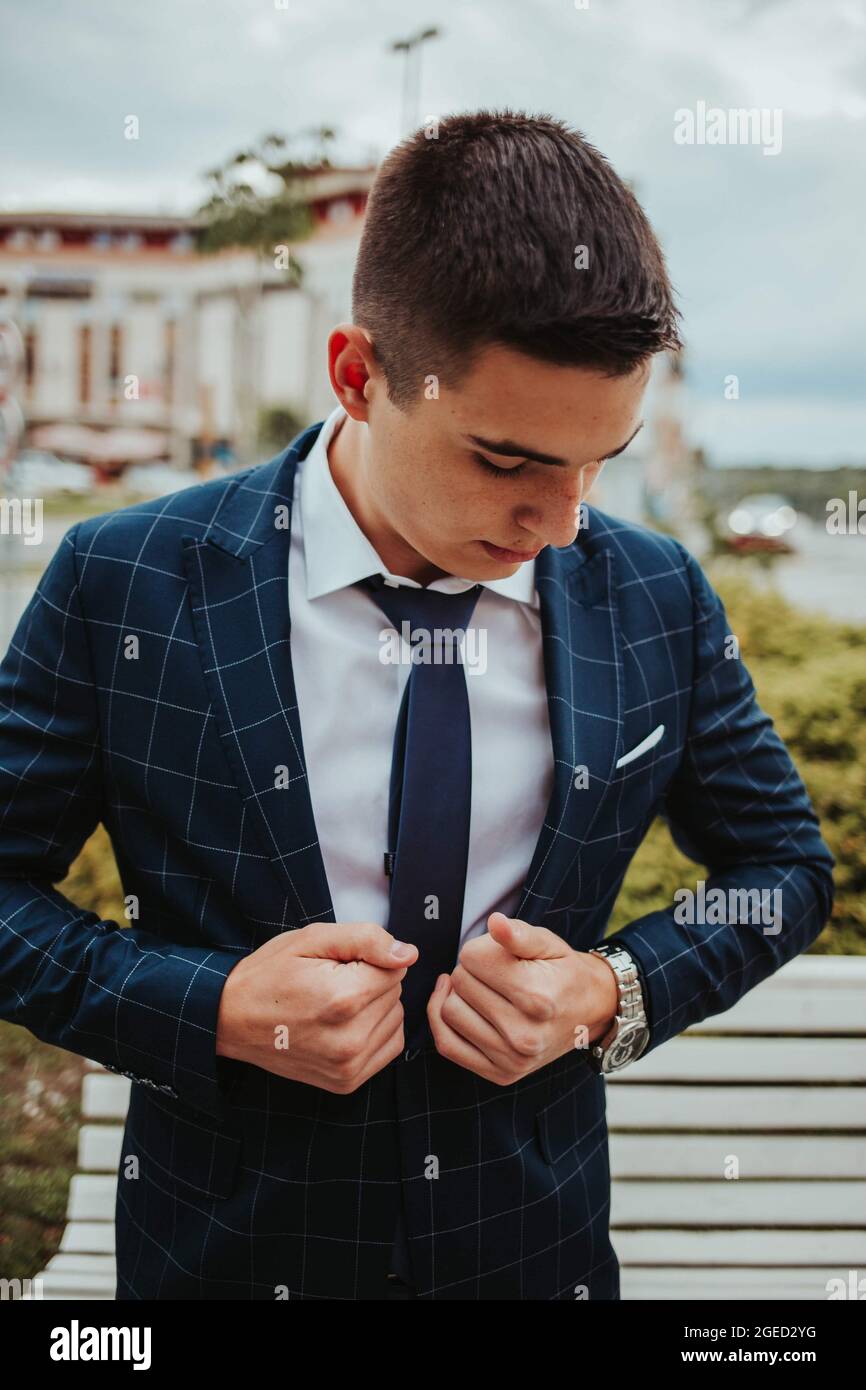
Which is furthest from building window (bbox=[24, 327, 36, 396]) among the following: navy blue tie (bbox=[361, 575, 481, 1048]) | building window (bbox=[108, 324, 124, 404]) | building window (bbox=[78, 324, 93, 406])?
navy blue tie (bbox=[361, 575, 481, 1048])

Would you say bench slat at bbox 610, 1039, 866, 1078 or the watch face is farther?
bench slat at bbox 610, 1039, 866, 1078

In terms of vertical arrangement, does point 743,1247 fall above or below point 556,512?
below

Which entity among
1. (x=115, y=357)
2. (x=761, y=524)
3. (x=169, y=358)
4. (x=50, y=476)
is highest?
(x=115, y=357)

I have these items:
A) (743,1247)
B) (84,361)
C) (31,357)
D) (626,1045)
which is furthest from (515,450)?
(84,361)

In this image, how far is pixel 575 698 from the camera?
4.93 ft

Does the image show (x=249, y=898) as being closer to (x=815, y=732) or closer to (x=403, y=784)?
(x=403, y=784)

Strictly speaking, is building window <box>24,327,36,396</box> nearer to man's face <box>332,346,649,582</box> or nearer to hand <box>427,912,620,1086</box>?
man's face <box>332,346,649,582</box>

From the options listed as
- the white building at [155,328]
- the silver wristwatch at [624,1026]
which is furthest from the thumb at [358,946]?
the white building at [155,328]

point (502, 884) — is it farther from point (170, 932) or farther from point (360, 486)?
point (360, 486)

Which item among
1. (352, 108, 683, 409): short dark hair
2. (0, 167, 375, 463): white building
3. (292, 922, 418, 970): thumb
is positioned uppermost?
(0, 167, 375, 463): white building

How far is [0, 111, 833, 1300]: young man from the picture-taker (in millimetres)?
1276

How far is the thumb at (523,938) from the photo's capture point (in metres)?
1.33

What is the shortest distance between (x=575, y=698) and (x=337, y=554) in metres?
0.39

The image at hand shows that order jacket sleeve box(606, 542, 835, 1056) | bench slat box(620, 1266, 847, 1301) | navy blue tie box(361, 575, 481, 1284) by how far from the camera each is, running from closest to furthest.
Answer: navy blue tie box(361, 575, 481, 1284), jacket sleeve box(606, 542, 835, 1056), bench slat box(620, 1266, 847, 1301)
